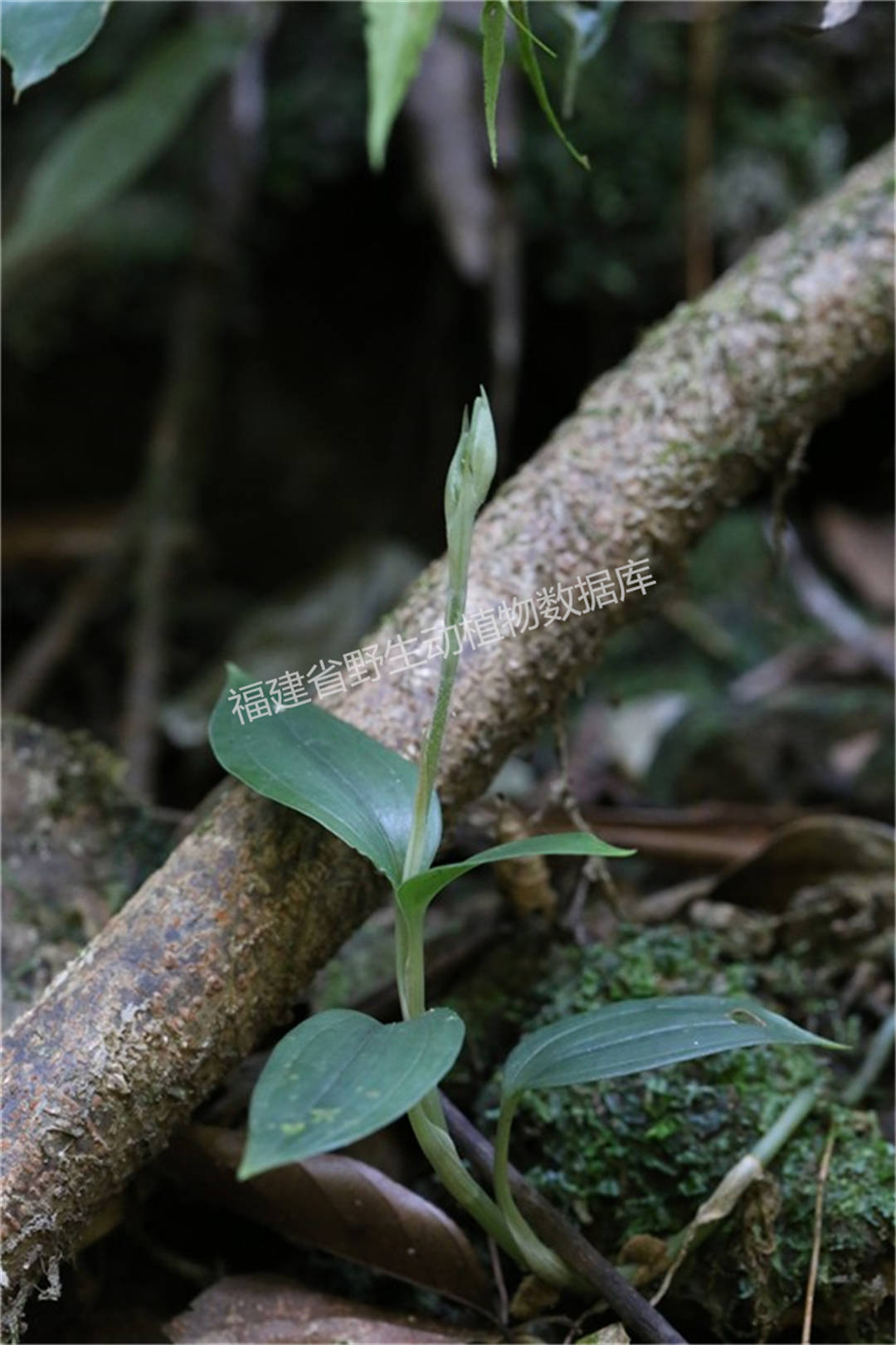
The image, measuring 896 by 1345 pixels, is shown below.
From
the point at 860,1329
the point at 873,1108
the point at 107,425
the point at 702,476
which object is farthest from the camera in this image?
the point at 107,425

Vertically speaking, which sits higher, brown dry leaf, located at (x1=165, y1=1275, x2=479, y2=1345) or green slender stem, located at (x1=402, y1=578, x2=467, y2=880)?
green slender stem, located at (x1=402, y1=578, x2=467, y2=880)

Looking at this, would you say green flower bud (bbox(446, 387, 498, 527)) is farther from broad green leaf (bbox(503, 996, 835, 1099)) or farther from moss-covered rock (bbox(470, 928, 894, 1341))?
moss-covered rock (bbox(470, 928, 894, 1341))

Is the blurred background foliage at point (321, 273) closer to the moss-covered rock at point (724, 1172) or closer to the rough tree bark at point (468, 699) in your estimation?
the rough tree bark at point (468, 699)

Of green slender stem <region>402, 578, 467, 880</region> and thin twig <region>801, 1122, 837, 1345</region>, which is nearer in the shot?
green slender stem <region>402, 578, 467, 880</region>

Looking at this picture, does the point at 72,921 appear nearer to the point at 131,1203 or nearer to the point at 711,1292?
the point at 131,1203

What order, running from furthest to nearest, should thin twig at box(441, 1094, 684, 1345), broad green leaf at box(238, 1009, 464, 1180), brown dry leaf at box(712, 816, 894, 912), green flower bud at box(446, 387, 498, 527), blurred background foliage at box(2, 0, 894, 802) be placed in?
blurred background foliage at box(2, 0, 894, 802) → brown dry leaf at box(712, 816, 894, 912) → thin twig at box(441, 1094, 684, 1345) → green flower bud at box(446, 387, 498, 527) → broad green leaf at box(238, 1009, 464, 1180)

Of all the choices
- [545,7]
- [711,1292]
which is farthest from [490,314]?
[711,1292]

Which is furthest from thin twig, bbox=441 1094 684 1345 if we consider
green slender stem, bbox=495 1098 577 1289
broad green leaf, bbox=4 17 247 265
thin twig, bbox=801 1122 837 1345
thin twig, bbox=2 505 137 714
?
broad green leaf, bbox=4 17 247 265

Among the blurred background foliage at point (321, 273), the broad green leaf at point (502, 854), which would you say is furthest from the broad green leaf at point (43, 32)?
the blurred background foliage at point (321, 273)
